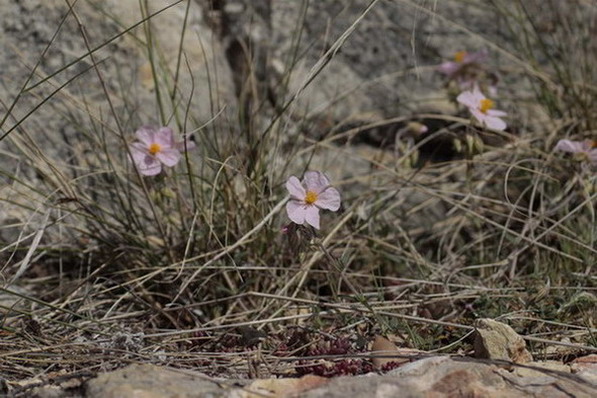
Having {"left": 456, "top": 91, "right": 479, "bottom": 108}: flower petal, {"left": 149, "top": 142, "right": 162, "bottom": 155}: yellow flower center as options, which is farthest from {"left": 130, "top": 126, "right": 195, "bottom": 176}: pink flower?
{"left": 456, "top": 91, "right": 479, "bottom": 108}: flower petal

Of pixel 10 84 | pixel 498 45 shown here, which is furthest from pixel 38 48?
pixel 498 45

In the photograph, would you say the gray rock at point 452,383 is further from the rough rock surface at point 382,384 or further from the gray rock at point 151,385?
the gray rock at point 151,385

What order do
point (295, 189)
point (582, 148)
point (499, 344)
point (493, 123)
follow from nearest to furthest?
point (499, 344) → point (295, 189) → point (493, 123) → point (582, 148)

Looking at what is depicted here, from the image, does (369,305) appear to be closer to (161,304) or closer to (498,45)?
(161,304)

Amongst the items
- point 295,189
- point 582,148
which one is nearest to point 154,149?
point 295,189

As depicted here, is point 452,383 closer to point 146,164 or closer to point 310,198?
point 310,198

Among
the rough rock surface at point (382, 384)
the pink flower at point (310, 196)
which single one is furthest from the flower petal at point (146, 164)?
the rough rock surface at point (382, 384)

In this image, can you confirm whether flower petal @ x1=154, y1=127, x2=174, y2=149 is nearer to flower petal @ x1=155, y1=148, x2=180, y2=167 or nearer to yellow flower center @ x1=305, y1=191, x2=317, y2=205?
flower petal @ x1=155, y1=148, x2=180, y2=167
